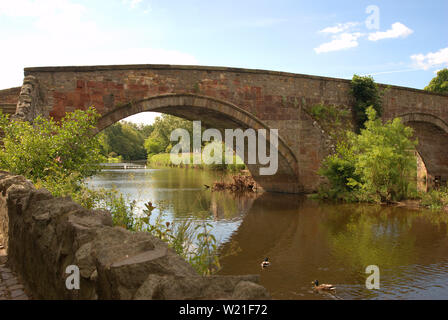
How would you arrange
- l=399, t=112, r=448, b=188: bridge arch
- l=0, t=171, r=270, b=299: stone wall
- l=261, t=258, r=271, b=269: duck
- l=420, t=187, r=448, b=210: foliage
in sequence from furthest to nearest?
1. l=399, t=112, r=448, b=188: bridge arch
2. l=420, t=187, r=448, b=210: foliage
3. l=261, t=258, r=271, b=269: duck
4. l=0, t=171, r=270, b=299: stone wall

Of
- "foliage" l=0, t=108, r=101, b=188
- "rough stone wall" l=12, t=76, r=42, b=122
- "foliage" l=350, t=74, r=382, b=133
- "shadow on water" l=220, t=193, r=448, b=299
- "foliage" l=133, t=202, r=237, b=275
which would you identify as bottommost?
"shadow on water" l=220, t=193, r=448, b=299

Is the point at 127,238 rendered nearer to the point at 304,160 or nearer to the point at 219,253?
the point at 219,253

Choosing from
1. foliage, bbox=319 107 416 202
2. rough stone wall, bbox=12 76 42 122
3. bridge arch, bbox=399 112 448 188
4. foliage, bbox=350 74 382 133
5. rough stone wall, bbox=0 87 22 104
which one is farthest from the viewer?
bridge arch, bbox=399 112 448 188

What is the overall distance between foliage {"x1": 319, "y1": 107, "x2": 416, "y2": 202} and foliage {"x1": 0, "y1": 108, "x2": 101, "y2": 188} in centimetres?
794

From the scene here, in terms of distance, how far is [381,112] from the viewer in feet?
51.2

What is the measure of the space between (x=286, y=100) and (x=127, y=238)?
1203 centimetres

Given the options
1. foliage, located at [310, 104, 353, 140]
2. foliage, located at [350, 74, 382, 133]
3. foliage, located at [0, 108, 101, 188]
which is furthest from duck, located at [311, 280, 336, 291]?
foliage, located at [350, 74, 382, 133]

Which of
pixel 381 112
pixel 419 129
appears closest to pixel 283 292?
pixel 381 112

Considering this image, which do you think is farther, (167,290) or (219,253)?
(219,253)

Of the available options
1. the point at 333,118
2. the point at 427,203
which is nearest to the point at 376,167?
the point at 427,203

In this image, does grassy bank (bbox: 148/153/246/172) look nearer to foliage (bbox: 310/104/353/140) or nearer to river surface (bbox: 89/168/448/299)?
foliage (bbox: 310/104/353/140)

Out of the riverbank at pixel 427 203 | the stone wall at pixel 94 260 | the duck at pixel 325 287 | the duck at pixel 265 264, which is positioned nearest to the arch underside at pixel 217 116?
the riverbank at pixel 427 203

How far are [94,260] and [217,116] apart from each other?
36.7ft

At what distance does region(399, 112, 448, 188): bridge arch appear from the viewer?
1823 cm
